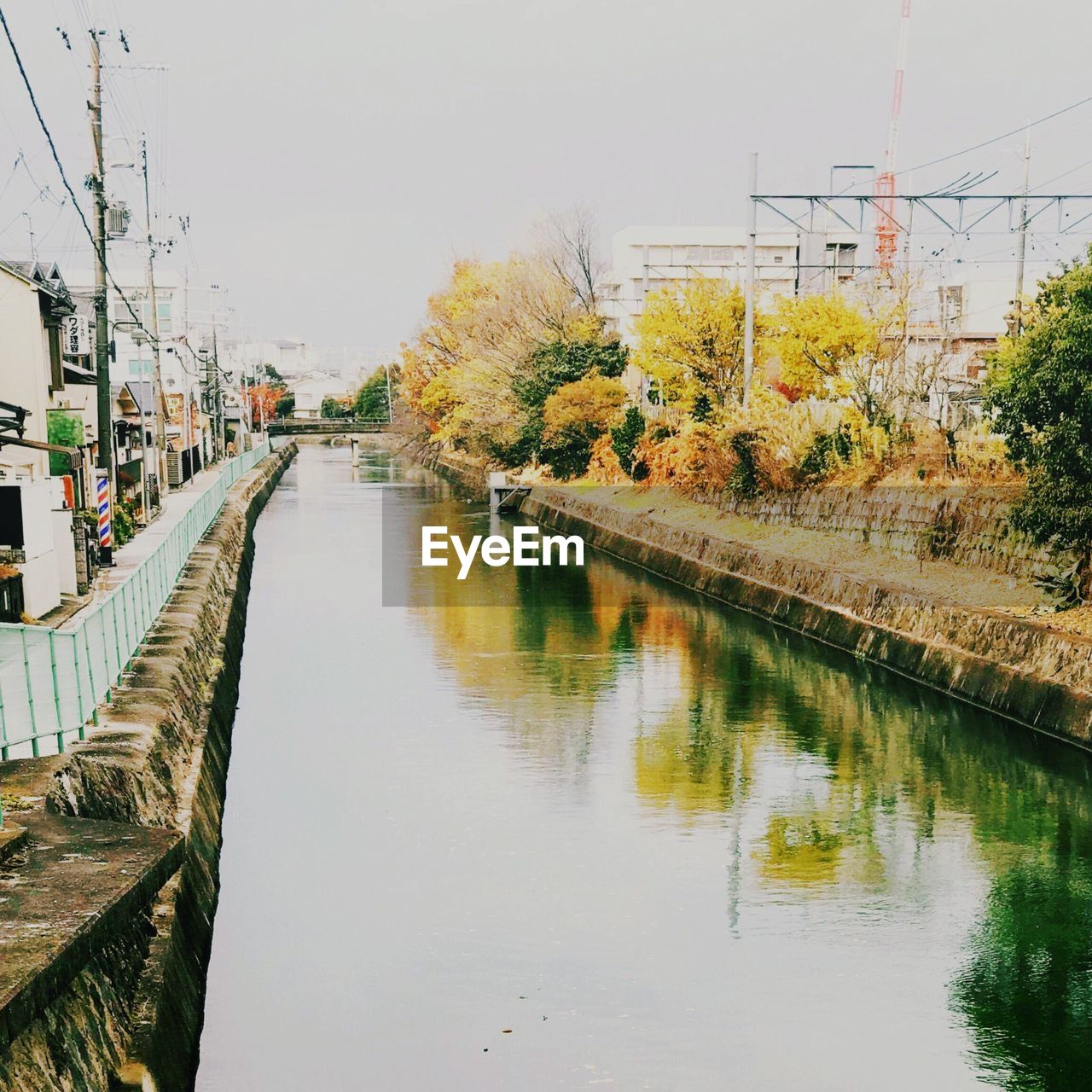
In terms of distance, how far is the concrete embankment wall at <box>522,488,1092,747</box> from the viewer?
45.3 ft

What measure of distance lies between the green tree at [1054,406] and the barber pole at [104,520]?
1299 centimetres

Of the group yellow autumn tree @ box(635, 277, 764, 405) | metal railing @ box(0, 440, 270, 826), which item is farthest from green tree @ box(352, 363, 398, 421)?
metal railing @ box(0, 440, 270, 826)

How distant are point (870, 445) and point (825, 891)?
1479cm

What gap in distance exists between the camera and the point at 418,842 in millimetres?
11602

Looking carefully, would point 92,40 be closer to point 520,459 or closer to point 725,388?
point 725,388

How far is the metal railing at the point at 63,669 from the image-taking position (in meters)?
8.29

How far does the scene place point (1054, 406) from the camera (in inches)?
566

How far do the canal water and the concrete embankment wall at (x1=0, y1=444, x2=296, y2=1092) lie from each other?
47 cm

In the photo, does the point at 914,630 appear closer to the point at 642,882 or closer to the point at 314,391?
the point at 642,882

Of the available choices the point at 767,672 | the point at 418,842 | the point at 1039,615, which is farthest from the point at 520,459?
the point at 418,842

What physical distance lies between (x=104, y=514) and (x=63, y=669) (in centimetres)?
1235

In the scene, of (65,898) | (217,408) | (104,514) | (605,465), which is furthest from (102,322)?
(217,408)

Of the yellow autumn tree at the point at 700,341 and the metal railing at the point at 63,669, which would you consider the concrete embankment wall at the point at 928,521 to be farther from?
the metal railing at the point at 63,669

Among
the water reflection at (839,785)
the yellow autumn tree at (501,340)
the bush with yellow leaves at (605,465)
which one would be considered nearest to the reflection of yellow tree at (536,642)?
the water reflection at (839,785)
